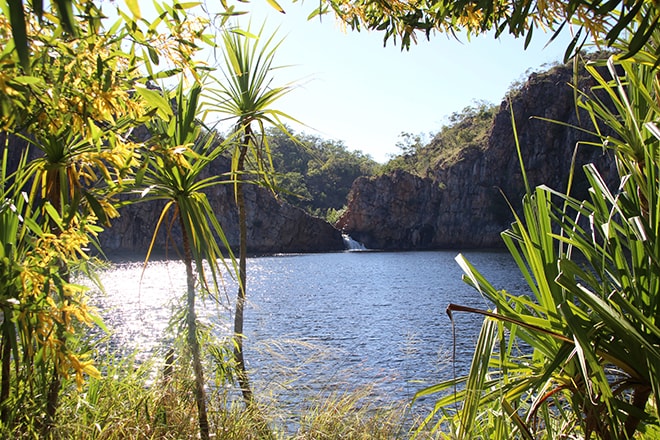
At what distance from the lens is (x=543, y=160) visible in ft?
168

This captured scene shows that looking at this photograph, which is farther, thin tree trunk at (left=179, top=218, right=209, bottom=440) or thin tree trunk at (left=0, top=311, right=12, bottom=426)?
thin tree trunk at (left=179, top=218, right=209, bottom=440)

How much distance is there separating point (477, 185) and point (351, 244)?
14.2 metres

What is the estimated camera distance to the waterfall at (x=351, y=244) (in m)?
60.6

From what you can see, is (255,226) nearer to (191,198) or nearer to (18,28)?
(191,198)

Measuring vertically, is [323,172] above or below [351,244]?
above

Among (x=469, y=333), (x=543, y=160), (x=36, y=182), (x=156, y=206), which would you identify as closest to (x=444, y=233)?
(x=543, y=160)

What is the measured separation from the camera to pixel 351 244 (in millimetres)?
61125

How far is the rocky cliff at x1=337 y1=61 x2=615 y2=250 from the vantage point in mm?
50688

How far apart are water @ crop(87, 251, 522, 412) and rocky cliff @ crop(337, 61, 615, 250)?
1503cm

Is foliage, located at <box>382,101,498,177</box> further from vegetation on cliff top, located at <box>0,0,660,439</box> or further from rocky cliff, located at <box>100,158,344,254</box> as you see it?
vegetation on cliff top, located at <box>0,0,660,439</box>

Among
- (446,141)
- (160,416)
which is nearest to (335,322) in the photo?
(160,416)

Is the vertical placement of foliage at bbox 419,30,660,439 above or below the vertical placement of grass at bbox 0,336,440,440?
above

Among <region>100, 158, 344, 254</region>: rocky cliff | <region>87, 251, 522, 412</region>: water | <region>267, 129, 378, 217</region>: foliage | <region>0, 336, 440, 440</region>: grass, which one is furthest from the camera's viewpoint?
<region>267, 129, 378, 217</region>: foliage

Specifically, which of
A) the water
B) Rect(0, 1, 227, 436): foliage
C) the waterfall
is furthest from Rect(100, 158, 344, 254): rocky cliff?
Rect(0, 1, 227, 436): foliage
